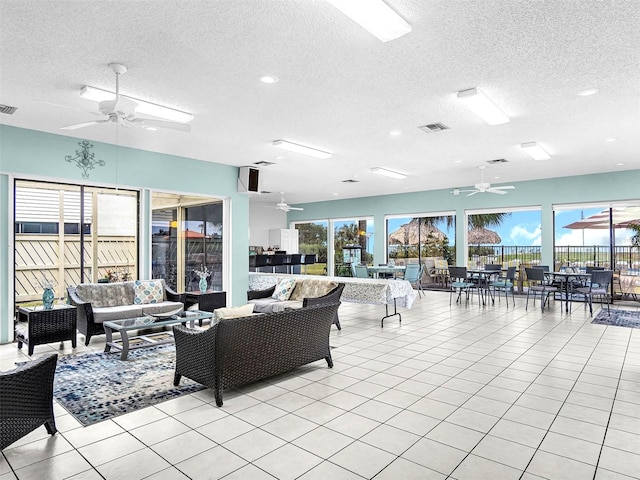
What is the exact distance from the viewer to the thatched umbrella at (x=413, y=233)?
482 inches

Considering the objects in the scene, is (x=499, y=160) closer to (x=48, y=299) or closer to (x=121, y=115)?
(x=121, y=115)

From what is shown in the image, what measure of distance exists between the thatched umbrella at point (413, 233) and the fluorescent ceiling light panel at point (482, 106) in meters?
7.52

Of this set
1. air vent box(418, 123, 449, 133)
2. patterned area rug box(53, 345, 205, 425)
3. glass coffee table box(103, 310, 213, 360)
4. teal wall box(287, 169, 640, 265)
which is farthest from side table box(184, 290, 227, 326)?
teal wall box(287, 169, 640, 265)

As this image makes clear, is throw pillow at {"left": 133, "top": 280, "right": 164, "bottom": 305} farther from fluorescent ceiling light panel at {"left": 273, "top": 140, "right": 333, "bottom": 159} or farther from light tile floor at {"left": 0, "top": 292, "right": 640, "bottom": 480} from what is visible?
fluorescent ceiling light panel at {"left": 273, "top": 140, "right": 333, "bottom": 159}

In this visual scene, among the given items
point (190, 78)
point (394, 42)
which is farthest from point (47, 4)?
point (394, 42)

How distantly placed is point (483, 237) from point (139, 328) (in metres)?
9.55

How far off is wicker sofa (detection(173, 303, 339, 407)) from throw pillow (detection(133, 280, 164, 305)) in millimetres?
2741

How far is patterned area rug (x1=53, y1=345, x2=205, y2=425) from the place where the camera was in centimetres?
326

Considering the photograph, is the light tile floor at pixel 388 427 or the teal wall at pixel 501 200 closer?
the light tile floor at pixel 388 427

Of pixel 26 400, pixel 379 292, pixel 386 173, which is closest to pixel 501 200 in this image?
pixel 386 173

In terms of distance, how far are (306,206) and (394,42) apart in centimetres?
1148

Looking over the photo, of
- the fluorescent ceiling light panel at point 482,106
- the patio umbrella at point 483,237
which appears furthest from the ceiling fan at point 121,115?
the patio umbrella at point 483,237

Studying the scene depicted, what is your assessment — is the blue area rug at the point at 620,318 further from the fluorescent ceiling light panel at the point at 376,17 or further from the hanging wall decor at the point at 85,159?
the hanging wall decor at the point at 85,159

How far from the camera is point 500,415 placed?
3115mm
